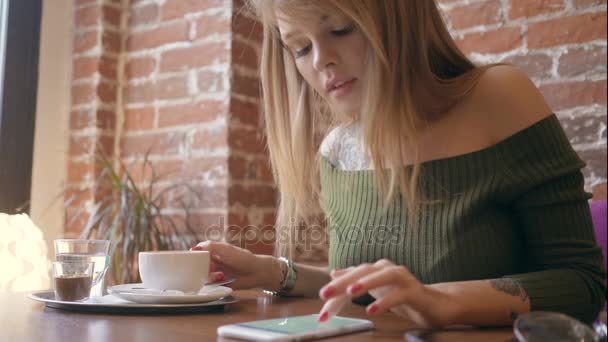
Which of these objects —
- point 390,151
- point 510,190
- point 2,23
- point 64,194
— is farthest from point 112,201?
point 510,190

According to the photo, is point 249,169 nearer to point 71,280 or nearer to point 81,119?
point 81,119

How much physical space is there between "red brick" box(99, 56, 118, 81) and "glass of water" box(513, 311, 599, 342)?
74.8 inches

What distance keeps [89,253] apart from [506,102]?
67 centimetres

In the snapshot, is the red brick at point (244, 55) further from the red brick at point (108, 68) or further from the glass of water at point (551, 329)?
the glass of water at point (551, 329)

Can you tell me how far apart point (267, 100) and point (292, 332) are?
70 cm

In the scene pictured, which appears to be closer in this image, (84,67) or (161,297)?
(161,297)

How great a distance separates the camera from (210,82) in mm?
2023

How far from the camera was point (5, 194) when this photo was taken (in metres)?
2.01

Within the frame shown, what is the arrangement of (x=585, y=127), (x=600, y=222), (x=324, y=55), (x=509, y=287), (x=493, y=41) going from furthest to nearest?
(x=493, y=41)
(x=585, y=127)
(x=600, y=222)
(x=324, y=55)
(x=509, y=287)

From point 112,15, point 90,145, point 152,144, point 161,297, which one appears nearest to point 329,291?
point 161,297

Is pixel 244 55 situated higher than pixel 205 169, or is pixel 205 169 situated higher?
pixel 244 55

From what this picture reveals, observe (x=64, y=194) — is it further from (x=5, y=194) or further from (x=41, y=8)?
(x=41, y=8)

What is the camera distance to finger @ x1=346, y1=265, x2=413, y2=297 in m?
0.62

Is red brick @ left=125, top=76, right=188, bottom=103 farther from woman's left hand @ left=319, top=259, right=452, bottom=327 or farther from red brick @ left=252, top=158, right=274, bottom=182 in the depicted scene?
woman's left hand @ left=319, top=259, right=452, bottom=327
